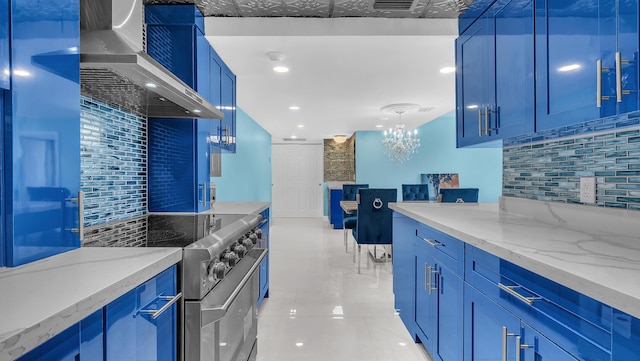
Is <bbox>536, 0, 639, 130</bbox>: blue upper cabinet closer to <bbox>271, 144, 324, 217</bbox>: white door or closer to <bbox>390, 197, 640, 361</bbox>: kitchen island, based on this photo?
<bbox>390, 197, 640, 361</bbox>: kitchen island

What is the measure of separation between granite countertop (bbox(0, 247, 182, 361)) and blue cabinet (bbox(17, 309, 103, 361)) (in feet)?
0.14

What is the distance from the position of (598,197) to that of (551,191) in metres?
0.34

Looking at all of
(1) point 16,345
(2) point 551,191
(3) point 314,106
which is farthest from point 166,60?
(3) point 314,106

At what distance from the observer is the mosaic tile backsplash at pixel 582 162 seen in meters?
1.30

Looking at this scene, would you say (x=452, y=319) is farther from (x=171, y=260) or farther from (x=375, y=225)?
(x=375, y=225)

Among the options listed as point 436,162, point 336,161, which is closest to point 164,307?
point 436,162

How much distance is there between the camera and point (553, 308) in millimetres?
893

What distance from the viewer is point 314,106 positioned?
191 inches

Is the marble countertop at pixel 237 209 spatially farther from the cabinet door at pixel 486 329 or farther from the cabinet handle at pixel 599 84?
the cabinet handle at pixel 599 84

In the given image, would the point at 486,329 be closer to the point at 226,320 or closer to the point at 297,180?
the point at 226,320

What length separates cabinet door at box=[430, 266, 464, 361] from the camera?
153 centimetres

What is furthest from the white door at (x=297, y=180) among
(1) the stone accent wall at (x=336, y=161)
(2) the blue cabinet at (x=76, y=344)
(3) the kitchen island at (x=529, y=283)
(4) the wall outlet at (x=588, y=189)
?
(2) the blue cabinet at (x=76, y=344)

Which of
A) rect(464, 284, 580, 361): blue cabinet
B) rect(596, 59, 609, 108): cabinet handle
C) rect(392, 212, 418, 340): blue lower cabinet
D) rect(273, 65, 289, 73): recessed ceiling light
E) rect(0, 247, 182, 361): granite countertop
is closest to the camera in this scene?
rect(0, 247, 182, 361): granite countertop

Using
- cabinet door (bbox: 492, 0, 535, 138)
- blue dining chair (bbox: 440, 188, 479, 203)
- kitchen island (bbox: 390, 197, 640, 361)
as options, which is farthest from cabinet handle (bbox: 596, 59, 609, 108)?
blue dining chair (bbox: 440, 188, 479, 203)
